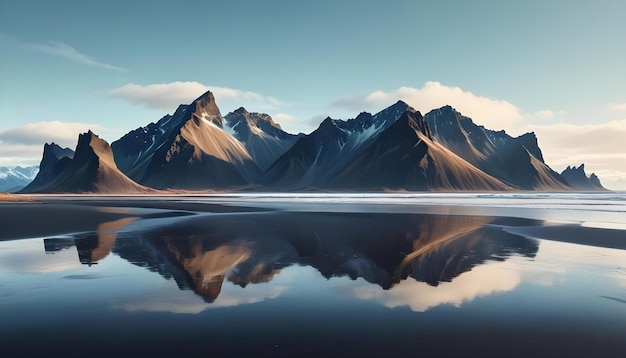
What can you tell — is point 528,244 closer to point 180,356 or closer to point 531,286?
point 531,286

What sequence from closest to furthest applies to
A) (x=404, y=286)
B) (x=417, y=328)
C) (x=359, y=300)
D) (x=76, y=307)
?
1. (x=417, y=328)
2. (x=76, y=307)
3. (x=359, y=300)
4. (x=404, y=286)

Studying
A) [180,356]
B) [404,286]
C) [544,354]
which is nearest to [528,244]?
[404,286]

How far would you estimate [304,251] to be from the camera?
74.5 feet

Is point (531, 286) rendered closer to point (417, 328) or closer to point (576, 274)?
point (576, 274)

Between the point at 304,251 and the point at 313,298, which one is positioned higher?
the point at 304,251

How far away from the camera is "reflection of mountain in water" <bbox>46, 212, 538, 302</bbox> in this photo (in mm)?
16906

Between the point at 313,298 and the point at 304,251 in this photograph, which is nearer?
the point at 313,298

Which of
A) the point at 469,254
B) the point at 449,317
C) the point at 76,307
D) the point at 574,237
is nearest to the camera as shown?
the point at 449,317

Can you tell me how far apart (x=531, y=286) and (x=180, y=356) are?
12.2 metres

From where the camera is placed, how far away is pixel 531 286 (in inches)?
591

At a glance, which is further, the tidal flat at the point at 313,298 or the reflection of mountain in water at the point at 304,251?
the reflection of mountain in water at the point at 304,251

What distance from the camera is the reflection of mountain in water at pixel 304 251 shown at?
1691cm

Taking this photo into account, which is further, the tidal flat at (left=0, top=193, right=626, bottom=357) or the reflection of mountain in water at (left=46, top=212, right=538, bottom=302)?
the reflection of mountain in water at (left=46, top=212, right=538, bottom=302)

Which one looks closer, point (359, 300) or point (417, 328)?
point (417, 328)
